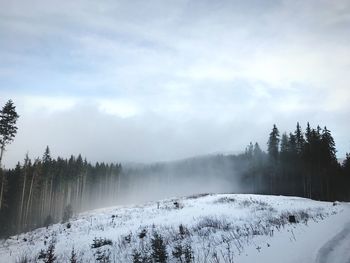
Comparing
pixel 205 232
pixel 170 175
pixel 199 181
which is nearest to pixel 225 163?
pixel 199 181

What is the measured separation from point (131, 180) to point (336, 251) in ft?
434

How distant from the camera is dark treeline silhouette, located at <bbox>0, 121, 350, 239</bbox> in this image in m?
55.2

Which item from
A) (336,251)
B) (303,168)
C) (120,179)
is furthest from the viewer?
(120,179)

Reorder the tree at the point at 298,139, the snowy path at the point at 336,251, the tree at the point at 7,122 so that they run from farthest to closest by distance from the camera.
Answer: the tree at the point at 298,139 → the tree at the point at 7,122 → the snowy path at the point at 336,251

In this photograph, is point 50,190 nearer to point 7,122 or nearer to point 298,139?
point 7,122

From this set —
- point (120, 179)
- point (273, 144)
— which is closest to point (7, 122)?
point (273, 144)

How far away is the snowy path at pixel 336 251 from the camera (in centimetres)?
639

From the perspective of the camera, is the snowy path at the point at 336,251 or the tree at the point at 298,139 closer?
the snowy path at the point at 336,251

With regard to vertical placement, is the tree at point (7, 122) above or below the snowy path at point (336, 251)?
above

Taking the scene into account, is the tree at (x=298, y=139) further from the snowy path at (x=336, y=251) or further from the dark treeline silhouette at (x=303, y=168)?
the snowy path at (x=336, y=251)

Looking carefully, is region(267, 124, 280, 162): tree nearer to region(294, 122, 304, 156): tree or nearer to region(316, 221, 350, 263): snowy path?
region(294, 122, 304, 156): tree

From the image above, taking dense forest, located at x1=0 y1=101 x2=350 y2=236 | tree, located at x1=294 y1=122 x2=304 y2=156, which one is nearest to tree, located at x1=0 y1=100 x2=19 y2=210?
dense forest, located at x1=0 y1=101 x2=350 y2=236

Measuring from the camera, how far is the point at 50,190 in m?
73.7

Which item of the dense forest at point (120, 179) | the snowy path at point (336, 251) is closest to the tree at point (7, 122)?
the dense forest at point (120, 179)
